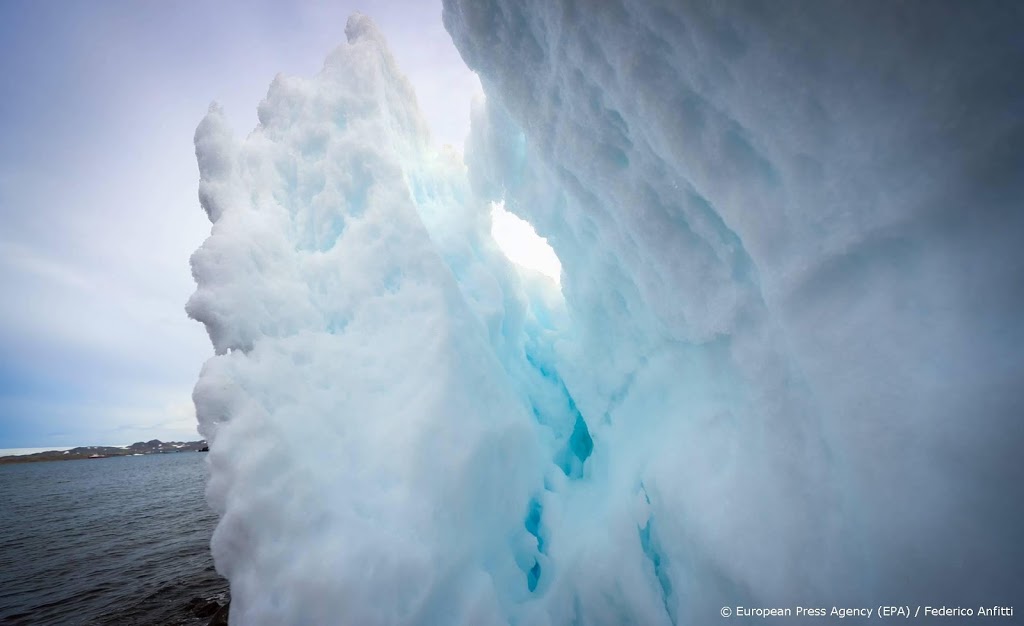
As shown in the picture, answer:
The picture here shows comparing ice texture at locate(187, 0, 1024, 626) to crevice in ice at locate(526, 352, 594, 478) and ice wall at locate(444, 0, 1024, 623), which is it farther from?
crevice in ice at locate(526, 352, 594, 478)

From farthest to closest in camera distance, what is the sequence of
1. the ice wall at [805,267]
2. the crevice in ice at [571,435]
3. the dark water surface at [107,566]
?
the dark water surface at [107,566] → the crevice in ice at [571,435] → the ice wall at [805,267]

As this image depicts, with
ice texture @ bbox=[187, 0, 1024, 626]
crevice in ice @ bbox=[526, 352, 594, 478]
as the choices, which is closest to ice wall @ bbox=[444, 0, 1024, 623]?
ice texture @ bbox=[187, 0, 1024, 626]

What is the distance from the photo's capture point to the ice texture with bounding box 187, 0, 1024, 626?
2.27 m

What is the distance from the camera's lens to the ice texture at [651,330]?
227cm

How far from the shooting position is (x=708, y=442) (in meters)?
4.02

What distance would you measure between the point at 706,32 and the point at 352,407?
15.9 ft

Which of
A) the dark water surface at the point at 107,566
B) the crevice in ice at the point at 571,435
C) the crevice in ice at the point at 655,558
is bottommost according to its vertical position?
the dark water surface at the point at 107,566

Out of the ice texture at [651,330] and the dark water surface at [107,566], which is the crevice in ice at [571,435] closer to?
the ice texture at [651,330]

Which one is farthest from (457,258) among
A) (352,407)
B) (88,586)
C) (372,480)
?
(88,586)

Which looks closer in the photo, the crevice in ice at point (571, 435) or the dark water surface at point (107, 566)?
the crevice in ice at point (571, 435)

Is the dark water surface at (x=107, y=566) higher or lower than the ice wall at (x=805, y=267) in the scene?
lower

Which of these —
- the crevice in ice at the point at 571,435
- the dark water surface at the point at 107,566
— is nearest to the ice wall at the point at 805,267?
the crevice in ice at the point at 571,435

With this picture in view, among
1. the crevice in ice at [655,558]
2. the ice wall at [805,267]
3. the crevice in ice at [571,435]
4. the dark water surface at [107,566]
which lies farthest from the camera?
the dark water surface at [107,566]

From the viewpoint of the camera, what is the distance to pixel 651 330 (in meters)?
5.23
